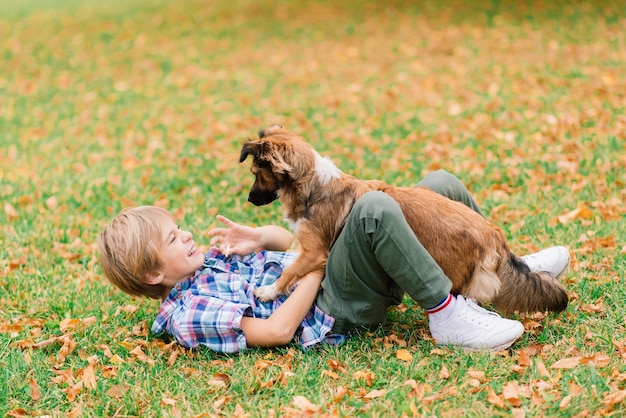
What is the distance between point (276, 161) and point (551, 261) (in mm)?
1757

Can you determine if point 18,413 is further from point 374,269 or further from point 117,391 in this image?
point 374,269

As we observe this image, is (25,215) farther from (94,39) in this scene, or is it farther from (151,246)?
(94,39)

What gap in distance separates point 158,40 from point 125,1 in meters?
6.39

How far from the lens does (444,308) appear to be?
3600 mm

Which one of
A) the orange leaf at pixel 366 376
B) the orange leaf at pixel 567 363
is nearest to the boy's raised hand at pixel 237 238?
the orange leaf at pixel 366 376

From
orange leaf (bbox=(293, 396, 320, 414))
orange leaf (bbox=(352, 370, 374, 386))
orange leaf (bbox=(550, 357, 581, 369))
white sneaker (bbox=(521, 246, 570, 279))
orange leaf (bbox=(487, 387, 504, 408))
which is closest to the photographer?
orange leaf (bbox=(487, 387, 504, 408))

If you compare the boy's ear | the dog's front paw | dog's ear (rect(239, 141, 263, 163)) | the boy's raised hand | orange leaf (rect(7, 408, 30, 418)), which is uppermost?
dog's ear (rect(239, 141, 263, 163))

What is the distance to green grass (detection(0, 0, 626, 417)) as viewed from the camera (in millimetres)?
3541

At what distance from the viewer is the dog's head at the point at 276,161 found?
3766mm

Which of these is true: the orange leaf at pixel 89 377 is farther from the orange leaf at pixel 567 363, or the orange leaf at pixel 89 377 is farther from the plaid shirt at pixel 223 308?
the orange leaf at pixel 567 363

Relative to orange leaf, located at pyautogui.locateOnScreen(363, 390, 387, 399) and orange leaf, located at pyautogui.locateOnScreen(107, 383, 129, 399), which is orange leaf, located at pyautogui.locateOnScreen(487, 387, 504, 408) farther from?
orange leaf, located at pyautogui.locateOnScreen(107, 383, 129, 399)

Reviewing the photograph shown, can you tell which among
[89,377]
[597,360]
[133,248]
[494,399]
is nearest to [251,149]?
[133,248]

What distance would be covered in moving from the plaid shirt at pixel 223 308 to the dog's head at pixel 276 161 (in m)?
0.51

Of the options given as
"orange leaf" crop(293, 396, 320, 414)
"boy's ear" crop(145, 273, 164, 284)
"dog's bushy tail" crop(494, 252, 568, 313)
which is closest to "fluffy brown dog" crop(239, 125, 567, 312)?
"dog's bushy tail" crop(494, 252, 568, 313)
